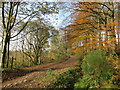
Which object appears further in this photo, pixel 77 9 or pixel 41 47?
pixel 41 47

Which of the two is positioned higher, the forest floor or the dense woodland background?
the dense woodland background

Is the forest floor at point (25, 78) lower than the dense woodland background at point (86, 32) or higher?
lower

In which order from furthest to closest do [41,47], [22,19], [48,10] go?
[41,47] < [22,19] < [48,10]

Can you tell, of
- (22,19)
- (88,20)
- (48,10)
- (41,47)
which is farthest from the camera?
(41,47)

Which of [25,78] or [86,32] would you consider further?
[86,32]

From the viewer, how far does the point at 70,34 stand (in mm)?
3271

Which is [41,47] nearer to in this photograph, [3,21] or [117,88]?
[3,21]

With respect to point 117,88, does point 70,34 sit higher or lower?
higher

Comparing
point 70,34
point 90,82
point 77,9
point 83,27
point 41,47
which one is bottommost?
point 90,82

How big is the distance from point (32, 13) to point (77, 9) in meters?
1.40

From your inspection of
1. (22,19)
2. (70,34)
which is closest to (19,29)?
(22,19)

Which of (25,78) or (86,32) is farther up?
(86,32)

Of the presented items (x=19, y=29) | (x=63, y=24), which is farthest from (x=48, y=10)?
(x=19, y=29)

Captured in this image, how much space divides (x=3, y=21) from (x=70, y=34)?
85.2 inches
